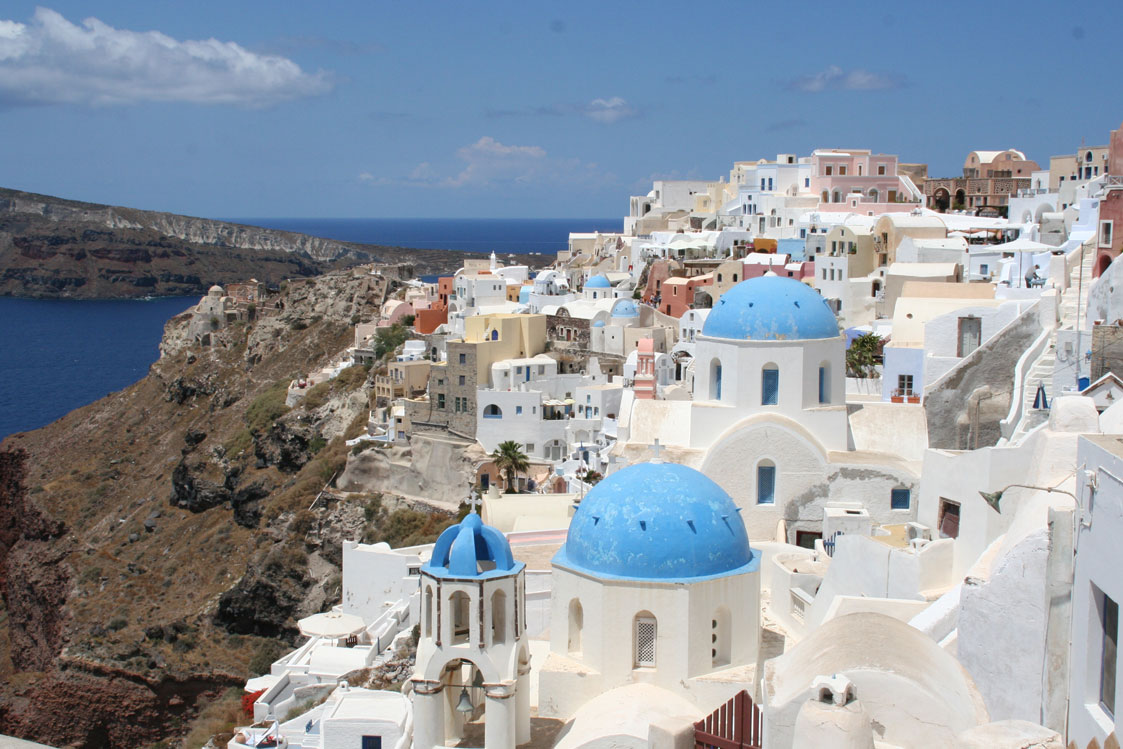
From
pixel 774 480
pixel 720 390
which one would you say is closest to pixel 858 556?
pixel 774 480

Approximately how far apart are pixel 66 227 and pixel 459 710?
668 feet

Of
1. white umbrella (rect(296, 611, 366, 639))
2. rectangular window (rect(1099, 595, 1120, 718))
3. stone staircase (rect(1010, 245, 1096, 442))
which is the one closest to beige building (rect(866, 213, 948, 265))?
stone staircase (rect(1010, 245, 1096, 442))

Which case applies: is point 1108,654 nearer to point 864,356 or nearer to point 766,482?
point 766,482

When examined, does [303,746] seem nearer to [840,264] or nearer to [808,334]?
[808,334]

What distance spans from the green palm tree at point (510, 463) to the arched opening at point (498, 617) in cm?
2276

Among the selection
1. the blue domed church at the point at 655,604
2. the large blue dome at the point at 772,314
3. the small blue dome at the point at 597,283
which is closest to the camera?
the blue domed church at the point at 655,604

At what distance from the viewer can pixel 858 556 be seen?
49.4 feet

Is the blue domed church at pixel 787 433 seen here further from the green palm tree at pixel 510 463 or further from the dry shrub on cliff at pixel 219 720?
the green palm tree at pixel 510 463

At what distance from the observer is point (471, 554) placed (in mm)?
12406

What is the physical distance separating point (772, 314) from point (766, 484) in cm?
303

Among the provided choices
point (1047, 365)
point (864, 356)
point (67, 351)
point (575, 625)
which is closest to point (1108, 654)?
point (575, 625)

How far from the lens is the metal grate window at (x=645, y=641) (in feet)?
42.5

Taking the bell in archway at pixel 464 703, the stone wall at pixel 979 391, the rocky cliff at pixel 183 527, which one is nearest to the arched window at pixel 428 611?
the bell in archway at pixel 464 703

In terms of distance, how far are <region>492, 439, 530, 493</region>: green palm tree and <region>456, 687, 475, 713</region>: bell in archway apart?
22.5m
